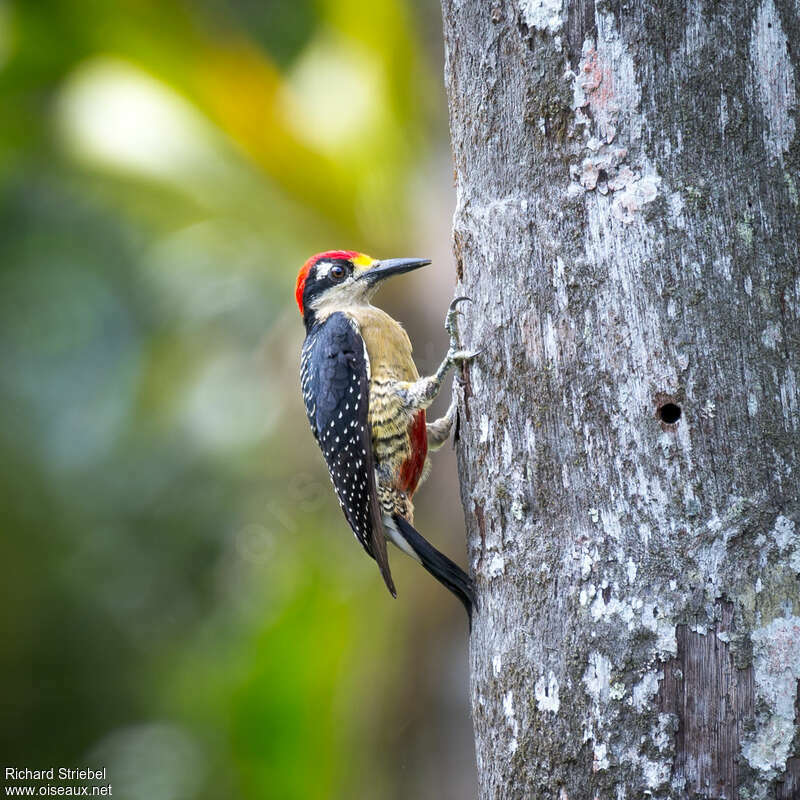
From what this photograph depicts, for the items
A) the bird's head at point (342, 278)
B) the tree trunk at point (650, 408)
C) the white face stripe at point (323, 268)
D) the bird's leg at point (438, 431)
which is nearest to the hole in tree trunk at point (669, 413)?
the tree trunk at point (650, 408)

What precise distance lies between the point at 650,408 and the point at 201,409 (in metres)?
6.22

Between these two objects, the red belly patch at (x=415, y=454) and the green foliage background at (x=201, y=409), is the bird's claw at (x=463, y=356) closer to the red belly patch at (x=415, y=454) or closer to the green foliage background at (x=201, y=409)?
the red belly patch at (x=415, y=454)

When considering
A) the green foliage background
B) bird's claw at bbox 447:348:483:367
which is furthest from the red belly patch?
the green foliage background

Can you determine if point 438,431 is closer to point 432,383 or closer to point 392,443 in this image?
point 392,443

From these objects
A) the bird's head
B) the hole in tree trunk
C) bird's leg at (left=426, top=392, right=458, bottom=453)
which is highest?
the bird's head

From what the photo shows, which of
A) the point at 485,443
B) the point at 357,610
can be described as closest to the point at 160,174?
the point at 357,610

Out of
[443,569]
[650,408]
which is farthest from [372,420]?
[650,408]

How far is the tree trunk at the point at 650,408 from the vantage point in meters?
2.51

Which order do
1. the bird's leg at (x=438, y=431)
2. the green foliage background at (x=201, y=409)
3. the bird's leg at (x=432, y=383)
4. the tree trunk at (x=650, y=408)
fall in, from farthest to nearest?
the green foliage background at (x=201, y=409), the bird's leg at (x=438, y=431), the bird's leg at (x=432, y=383), the tree trunk at (x=650, y=408)

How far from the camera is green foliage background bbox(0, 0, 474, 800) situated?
622 centimetres

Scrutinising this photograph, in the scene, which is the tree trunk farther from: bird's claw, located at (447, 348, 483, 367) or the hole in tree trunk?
bird's claw, located at (447, 348, 483, 367)

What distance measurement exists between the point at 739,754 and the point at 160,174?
5.39m

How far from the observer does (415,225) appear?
6707mm

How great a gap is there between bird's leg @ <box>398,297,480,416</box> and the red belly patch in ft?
0.31
